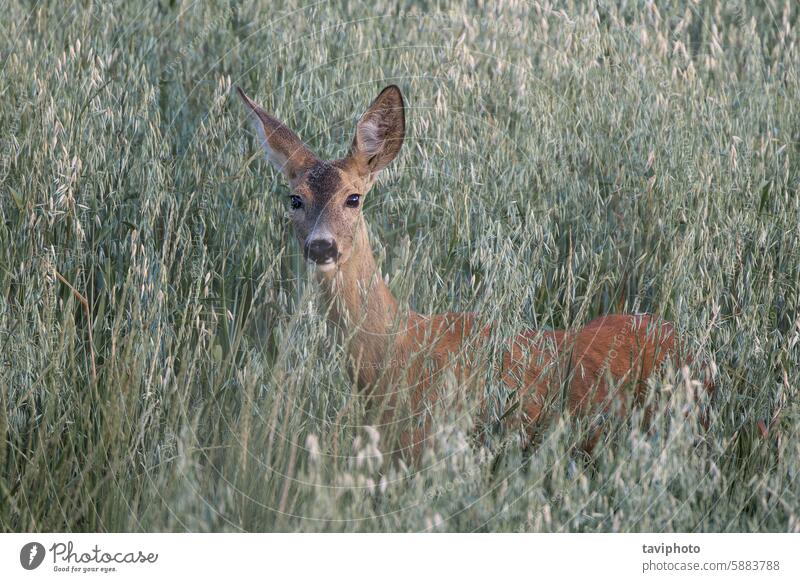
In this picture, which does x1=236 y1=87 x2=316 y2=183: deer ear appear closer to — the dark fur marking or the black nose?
the dark fur marking

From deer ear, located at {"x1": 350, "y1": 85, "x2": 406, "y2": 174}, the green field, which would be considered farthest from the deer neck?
deer ear, located at {"x1": 350, "y1": 85, "x2": 406, "y2": 174}

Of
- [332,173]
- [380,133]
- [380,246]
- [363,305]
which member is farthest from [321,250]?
[380,133]

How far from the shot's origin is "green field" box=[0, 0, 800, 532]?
3121 mm

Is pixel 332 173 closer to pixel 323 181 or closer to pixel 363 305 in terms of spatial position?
pixel 323 181

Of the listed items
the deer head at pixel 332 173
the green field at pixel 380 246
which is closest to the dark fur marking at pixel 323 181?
the deer head at pixel 332 173

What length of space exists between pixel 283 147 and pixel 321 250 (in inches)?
22.7

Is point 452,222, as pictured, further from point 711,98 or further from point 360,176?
point 711,98

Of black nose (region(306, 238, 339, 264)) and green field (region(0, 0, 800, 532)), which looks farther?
black nose (region(306, 238, 339, 264))

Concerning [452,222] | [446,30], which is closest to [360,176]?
[452,222]

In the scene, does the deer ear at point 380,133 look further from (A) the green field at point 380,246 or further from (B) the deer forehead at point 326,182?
(A) the green field at point 380,246

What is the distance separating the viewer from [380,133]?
4145 millimetres

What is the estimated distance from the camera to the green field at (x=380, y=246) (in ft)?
10.2

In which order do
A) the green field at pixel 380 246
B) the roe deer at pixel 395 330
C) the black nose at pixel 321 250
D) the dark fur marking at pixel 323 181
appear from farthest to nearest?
the dark fur marking at pixel 323 181 < the black nose at pixel 321 250 < the roe deer at pixel 395 330 < the green field at pixel 380 246

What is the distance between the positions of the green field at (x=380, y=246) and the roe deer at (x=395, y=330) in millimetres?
132
